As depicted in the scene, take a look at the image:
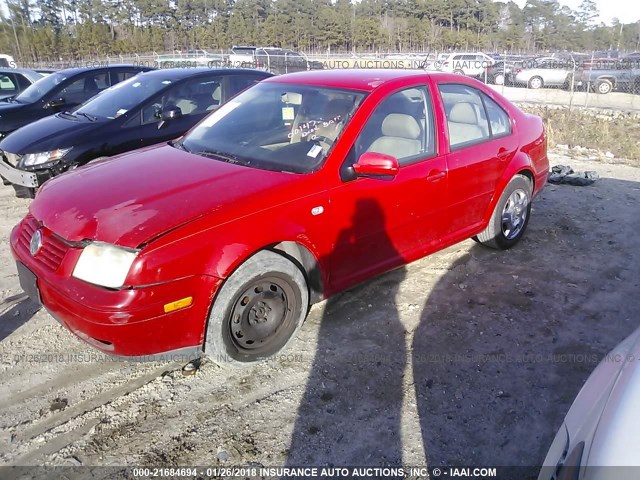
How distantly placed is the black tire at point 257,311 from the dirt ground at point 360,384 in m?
0.17

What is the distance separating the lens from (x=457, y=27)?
2928 inches

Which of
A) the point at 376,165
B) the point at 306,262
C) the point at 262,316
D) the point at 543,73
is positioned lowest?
the point at 262,316

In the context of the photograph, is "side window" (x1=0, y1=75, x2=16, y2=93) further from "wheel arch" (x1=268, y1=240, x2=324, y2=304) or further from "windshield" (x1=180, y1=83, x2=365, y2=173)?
"wheel arch" (x1=268, y1=240, x2=324, y2=304)

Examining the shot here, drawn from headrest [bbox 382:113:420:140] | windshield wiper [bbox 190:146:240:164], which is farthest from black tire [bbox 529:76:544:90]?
windshield wiper [bbox 190:146:240:164]

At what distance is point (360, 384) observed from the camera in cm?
302

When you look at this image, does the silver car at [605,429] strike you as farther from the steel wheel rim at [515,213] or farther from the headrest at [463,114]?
the steel wheel rim at [515,213]

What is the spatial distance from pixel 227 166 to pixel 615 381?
2.47 m

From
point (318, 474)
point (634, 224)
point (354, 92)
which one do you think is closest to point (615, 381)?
point (318, 474)

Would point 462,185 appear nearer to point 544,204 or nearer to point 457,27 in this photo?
point 544,204

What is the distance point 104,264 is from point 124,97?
4.41 metres

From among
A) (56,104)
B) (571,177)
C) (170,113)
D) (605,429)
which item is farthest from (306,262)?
(56,104)

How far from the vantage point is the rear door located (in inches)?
161

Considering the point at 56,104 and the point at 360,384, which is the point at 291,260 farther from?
the point at 56,104

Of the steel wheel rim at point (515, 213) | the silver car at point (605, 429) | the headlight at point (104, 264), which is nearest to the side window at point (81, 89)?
the headlight at point (104, 264)
